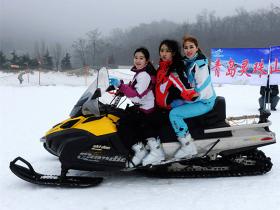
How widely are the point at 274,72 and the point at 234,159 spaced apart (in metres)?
6.33

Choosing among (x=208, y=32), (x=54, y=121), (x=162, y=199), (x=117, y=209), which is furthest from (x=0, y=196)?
(x=208, y=32)

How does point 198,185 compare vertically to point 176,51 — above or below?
below

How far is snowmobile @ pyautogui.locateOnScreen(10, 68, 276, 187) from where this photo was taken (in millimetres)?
4090

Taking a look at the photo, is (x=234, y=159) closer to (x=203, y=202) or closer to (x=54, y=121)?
(x=203, y=202)

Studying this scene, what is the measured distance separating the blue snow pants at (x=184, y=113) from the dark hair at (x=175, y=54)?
1.37ft

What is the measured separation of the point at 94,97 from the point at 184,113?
991mm

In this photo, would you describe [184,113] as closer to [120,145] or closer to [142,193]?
[120,145]

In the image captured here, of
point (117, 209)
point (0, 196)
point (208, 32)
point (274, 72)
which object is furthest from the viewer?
point (208, 32)

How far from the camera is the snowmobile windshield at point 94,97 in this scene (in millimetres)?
4203

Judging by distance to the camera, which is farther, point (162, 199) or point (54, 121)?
point (54, 121)

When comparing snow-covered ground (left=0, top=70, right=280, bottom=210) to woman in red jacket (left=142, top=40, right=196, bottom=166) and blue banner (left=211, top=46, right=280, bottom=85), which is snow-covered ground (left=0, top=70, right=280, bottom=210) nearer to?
woman in red jacket (left=142, top=40, right=196, bottom=166)

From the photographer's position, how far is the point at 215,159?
447 cm

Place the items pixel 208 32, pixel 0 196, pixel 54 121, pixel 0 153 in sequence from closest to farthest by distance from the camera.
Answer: pixel 0 196
pixel 0 153
pixel 54 121
pixel 208 32

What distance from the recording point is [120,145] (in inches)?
162
